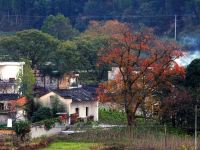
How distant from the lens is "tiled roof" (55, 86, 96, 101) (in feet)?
114

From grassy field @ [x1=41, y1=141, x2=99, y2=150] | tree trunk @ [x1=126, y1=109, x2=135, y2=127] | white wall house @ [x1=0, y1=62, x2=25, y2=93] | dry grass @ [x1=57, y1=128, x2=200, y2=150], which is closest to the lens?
dry grass @ [x1=57, y1=128, x2=200, y2=150]

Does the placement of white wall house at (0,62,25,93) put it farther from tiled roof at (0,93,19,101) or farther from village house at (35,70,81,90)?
tiled roof at (0,93,19,101)

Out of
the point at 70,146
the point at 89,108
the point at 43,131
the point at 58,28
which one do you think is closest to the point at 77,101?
the point at 89,108

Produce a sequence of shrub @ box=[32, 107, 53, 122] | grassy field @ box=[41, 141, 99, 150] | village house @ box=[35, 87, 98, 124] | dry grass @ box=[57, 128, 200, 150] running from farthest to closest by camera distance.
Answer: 1. village house @ box=[35, 87, 98, 124]
2. shrub @ box=[32, 107, 53, 122]
3. grassy field @ box=[41, 141, 99, 150]
4. dry grass @ box=[57, 128, 200, 150]

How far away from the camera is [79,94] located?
3575cm

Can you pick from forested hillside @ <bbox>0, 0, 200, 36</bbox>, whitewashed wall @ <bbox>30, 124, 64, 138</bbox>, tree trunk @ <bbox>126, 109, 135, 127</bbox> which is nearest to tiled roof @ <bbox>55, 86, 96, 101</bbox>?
whitewashed wall @ <bbox>30, 124, 64, 138</bbox>

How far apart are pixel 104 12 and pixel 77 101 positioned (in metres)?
47.2

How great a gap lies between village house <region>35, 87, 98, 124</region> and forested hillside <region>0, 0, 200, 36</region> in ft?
121

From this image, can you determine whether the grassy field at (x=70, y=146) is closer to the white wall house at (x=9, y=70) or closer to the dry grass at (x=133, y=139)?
the dry grass at (x=133, y=139)

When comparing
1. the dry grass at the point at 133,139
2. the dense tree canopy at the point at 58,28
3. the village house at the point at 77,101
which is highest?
the dense tree canopy at the point at 58,28

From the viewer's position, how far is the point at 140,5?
258 ft

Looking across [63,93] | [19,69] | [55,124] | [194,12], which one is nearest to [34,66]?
[19,69]

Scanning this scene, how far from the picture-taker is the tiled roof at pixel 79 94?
34781 mm

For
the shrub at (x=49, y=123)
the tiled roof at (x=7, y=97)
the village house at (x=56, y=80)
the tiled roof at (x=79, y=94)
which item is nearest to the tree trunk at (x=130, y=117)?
the shrub at (x=49, y=123)
